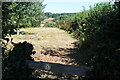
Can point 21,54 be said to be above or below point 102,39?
below

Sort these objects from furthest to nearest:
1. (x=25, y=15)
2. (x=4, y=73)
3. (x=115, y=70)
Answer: (x=25, y=15)
(x=4, y=73)
(x=115, y=70)

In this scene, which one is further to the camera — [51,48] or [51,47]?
[51,47]

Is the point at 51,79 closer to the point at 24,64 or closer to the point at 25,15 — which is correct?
the point at 24,64

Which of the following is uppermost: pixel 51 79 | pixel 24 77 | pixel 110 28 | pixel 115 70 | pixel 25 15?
pixel 25 15

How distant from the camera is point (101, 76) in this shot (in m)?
2.85

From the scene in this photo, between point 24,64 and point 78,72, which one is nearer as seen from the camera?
point 78,72

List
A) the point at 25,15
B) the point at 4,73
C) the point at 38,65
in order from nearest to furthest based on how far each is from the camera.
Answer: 1. the point at 38,65
2. the point at 4,73
3. the point at 25,15

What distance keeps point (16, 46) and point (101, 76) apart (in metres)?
2.18

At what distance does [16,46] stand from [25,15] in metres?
14.9

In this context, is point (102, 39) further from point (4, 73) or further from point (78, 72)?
point (4, 73)

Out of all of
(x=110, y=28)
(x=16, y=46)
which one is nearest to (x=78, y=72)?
(x=110, y=28)

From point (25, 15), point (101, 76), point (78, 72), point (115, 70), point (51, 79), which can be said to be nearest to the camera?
point (115, 70)

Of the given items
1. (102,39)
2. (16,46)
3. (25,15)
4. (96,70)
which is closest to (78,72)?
(96,70)

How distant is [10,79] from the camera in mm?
Result: 3977
